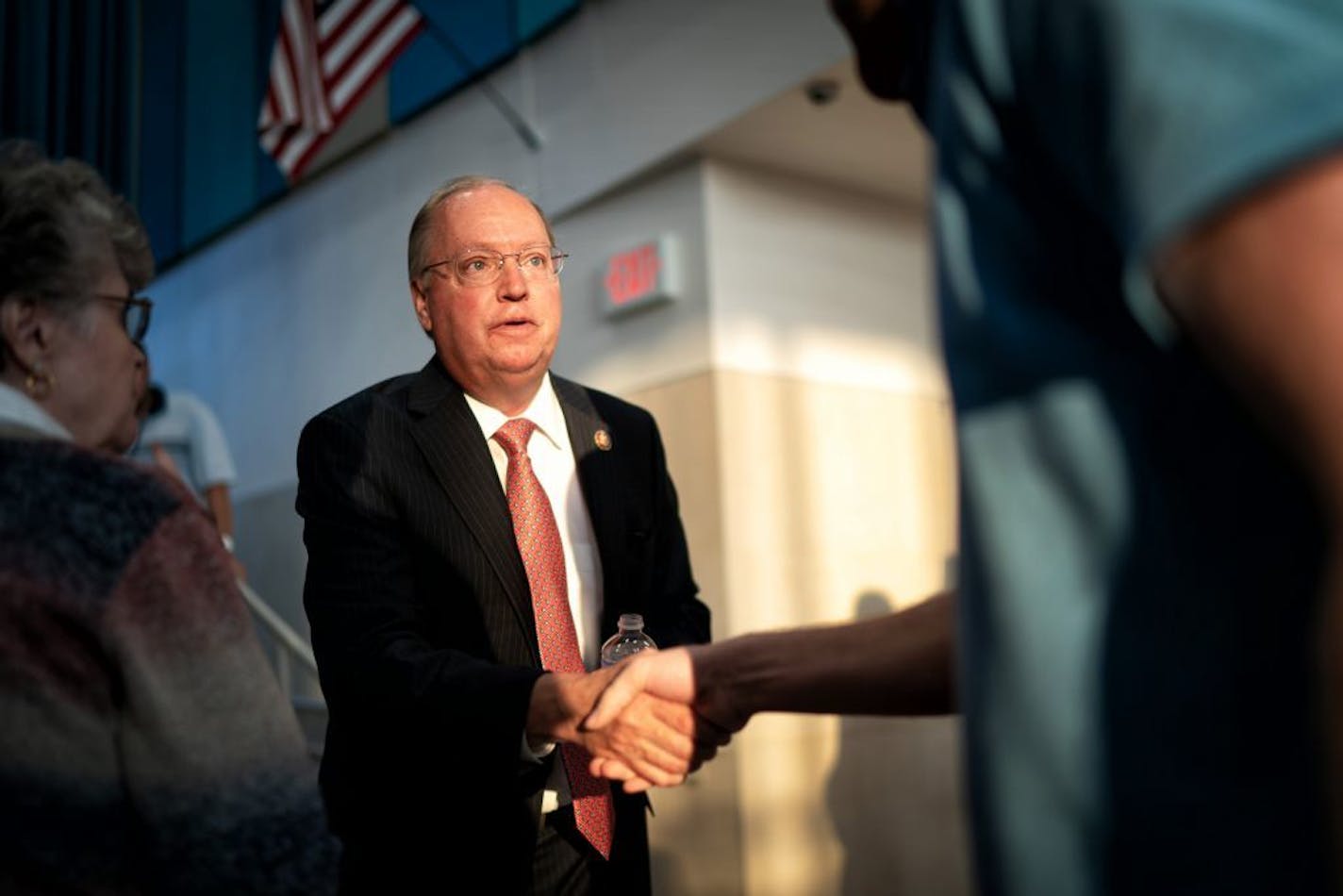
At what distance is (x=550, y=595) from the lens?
2092 mm

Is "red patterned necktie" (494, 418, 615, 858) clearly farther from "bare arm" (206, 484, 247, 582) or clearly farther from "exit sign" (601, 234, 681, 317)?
"bare arm" (206, 484, 247, 582)

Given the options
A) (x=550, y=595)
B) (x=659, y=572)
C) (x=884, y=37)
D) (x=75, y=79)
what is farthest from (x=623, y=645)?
(x=75, y=79)

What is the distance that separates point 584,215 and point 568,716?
333cm

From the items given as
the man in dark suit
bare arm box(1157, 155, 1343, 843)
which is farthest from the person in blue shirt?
the man in dark suit

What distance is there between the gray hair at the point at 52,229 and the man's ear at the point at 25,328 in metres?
0.01

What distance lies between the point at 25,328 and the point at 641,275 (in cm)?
318

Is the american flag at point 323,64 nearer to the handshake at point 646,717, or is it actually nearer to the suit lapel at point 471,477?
the suit lapel at point 471,477

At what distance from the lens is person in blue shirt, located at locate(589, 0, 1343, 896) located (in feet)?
1.43

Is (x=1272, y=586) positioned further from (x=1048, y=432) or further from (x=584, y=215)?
(x=584, y=215)

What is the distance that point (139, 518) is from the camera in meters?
1.06

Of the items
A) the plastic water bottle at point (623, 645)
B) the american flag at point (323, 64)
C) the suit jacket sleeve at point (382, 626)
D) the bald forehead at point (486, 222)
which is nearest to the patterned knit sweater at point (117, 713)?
the suit jacket sleeve at point (382, 626)

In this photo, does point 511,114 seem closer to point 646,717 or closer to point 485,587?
point 485,587

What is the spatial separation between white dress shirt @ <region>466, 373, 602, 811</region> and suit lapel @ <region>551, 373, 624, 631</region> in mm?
23

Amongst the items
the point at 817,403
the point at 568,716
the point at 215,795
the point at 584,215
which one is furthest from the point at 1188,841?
the point at 584,215
